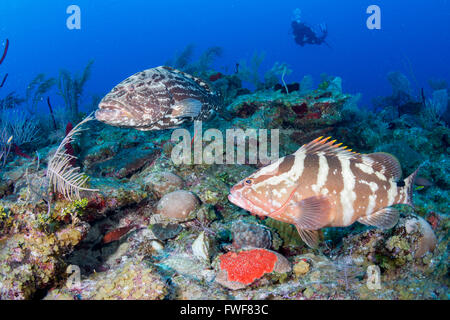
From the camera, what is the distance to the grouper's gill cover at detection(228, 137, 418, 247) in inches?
104

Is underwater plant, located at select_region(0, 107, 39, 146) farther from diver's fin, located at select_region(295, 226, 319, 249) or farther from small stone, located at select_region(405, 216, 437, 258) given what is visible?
small stone, located at select_region(405, 216, 437, 258)

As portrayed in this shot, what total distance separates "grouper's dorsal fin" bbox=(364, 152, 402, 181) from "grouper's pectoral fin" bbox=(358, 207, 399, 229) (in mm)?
358

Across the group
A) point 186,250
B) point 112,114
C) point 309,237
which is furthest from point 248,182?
point 112,114

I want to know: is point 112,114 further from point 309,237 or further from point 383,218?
point 383,218

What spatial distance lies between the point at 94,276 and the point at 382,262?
11.3ft

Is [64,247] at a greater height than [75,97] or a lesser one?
lesser

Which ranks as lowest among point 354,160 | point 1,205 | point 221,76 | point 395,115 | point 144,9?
point 395,115

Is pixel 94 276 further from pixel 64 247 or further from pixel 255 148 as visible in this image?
pixel 255 148

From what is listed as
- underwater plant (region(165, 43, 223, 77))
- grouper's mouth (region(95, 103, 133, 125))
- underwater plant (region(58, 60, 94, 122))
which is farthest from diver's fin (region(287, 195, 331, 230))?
underwater plant (region(165, 43, 223, 77))

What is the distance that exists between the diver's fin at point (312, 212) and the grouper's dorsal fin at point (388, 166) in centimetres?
74

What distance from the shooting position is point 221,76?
37.0 feet

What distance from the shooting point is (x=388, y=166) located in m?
2.83
